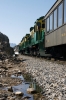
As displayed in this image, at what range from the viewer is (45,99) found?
4.91 meters

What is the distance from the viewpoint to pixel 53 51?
1550cm

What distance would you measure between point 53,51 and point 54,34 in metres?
2.56

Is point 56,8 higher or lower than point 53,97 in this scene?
higher

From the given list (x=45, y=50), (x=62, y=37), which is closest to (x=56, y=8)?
(x=62, y=37)

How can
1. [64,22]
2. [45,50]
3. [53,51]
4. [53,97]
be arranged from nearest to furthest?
[53,97] → [64,22] → [53,51] → [45,50]

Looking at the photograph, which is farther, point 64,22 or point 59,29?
point 59,29

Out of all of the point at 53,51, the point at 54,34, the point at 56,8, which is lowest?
the point at 53,51

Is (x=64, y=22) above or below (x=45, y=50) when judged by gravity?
above

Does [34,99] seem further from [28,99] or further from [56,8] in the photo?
[56,8]

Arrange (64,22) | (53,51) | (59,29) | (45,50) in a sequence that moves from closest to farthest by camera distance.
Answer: (64,22), (59,29), (53,51), (45,50)

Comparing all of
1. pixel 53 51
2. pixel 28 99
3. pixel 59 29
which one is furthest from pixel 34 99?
pixel 53 51

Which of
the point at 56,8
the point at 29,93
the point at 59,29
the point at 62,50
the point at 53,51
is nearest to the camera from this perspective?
the point at 29,93

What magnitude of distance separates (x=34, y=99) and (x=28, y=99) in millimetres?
144

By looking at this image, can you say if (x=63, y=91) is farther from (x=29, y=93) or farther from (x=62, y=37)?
(x=62, y=37)
